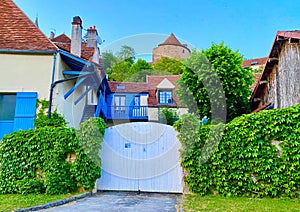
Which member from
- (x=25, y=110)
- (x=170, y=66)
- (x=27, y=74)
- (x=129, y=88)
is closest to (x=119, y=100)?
(x=129, y=88)

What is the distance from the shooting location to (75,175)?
6184 mm

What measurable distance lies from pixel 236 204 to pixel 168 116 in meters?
12.3

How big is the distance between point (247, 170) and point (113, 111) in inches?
557

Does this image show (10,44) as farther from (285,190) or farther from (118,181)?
(285,190)

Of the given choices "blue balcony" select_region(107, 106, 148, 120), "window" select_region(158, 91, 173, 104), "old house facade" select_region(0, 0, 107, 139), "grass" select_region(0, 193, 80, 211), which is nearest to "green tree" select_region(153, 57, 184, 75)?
"window" select_region(158, 91, 173, 104)

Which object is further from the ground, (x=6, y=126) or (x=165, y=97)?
(x=165, y=97)

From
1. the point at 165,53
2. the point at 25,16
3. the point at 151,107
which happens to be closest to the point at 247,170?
the point at 25,16

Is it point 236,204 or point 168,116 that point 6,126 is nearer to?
point 236,204

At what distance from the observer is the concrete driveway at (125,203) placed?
187 inches

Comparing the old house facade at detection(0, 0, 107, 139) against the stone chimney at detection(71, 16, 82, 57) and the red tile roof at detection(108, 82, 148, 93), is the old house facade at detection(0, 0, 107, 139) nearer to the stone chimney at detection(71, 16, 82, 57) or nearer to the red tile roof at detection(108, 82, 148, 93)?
the stone chimney at detection(71, 16, 82, 57)

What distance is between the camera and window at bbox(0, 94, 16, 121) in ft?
27.4

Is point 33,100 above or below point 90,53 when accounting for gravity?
below

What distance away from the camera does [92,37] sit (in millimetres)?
15438

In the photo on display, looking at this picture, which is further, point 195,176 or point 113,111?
point 113,111
